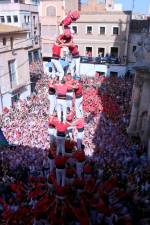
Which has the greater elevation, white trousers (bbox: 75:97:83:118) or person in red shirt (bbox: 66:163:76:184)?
white trousers (bbox: 75:97:83:118)

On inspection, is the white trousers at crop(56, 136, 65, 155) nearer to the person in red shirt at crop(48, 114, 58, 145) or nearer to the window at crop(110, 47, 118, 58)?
the person in red shirt at crop(48, 114, 58, 145)

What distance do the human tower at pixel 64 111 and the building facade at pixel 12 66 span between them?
14002 millimetres

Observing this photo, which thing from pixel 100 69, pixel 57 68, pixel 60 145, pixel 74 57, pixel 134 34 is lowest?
pixel 100 69

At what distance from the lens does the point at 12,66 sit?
88.5ft

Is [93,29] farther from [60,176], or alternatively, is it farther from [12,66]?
[60,176]

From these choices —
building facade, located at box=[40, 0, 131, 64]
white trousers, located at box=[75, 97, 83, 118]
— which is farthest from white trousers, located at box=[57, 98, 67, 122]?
building facade, located at box=[40, 0, 131, 64]

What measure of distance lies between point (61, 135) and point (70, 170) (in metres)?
1.66

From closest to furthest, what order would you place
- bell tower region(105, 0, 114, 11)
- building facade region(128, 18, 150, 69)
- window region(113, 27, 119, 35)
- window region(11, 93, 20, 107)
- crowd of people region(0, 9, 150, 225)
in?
crowd of people region(0, 9, 150, 225) → window region(11, 93, 20, 107) → building facade region(128, 18, 150, 69) → window region(113, 27, 119, 35) → bell tower region(105, 0, 114, 11)

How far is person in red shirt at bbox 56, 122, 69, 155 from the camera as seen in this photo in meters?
11.8

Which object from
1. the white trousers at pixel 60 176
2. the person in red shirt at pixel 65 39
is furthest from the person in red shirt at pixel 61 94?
the white trousers at pixel 60 176

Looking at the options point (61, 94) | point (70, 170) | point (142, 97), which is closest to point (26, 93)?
point (142, 97)

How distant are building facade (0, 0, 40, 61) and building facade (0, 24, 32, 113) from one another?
11.6 m

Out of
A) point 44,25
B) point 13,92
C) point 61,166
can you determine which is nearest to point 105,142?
point 61,166

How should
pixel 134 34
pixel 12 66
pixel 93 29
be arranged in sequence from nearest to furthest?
pixel 12 66, pixel 134 34, pixel 93 29
